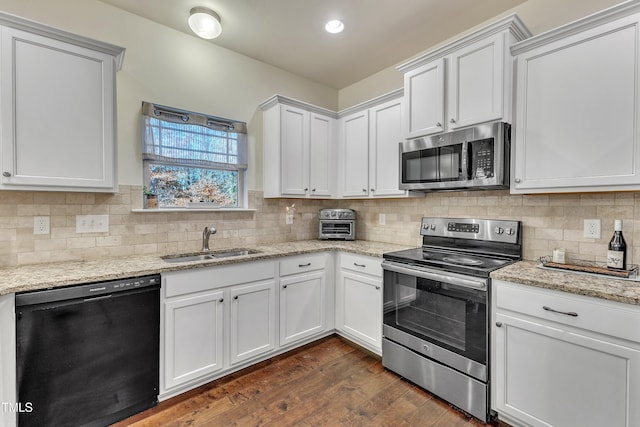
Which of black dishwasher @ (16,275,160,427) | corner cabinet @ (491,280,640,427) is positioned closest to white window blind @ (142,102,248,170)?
black dishwasher @ (16,275,160,427)

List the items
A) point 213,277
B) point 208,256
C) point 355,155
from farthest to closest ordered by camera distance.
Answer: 1. point 355,155
2. point 208,256
3. point 213,277

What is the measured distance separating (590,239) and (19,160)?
3.50m

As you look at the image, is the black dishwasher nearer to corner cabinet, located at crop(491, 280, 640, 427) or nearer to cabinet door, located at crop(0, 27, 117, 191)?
cabinet door, located at crop(0, 27, 117, 191)

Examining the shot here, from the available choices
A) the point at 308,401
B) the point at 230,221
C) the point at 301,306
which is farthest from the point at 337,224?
the point at 308,401

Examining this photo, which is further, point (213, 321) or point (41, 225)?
point (213, 321)

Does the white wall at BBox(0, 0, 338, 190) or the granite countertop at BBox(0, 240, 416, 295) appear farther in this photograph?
the white wall at BBox(0, 0, 338, 190)

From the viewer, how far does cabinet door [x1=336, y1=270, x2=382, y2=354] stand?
2.56 meters

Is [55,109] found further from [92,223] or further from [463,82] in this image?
[463,82]

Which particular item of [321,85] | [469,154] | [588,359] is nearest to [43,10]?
[321,85]

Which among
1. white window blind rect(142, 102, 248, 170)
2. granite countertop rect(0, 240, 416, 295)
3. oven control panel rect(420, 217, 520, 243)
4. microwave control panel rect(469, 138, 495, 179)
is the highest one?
white window blind rect(142, 102, 248, 170)

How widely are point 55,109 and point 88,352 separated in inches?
57.0

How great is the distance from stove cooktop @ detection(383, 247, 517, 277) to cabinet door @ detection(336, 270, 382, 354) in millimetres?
349

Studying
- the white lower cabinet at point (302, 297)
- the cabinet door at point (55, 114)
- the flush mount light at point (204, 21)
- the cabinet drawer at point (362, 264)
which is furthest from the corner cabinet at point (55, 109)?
the cabinet drawer at point (362, 264)

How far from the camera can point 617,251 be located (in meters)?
1.75
